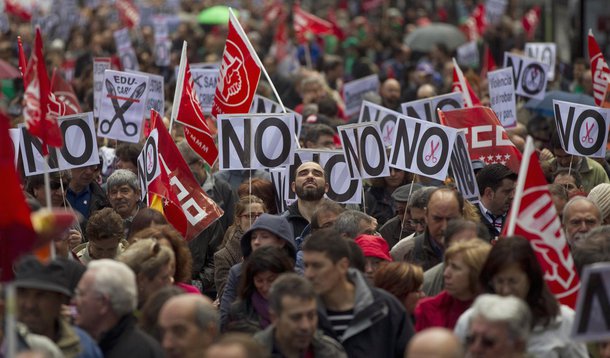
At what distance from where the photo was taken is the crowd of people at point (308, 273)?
7.51 metres

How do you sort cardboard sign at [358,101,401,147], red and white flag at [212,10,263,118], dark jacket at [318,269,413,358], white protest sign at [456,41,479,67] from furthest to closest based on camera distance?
white protest sign at [456,41,479,67], cardboard sign at [358,101,401,147], red and white flag at [212,10,263,118], dark jacket at [318,269,413,358]

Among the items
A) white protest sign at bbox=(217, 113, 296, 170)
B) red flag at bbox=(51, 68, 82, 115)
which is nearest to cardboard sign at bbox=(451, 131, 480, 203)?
white protest sign at bbox=(217, 113, 296, 170)

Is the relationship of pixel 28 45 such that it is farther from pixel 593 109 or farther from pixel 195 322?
pixel 195 322

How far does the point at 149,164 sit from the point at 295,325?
15.4 ft

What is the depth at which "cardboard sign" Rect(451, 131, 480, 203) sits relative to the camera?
12297 millimetres

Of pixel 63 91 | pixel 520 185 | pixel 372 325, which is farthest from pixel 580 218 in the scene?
pixel 63 91

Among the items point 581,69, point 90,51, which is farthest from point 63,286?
point 90,51

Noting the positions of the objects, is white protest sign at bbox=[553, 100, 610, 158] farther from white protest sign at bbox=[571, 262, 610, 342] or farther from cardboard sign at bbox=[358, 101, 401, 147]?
white protest sign at bbox=[571, 262, 610, 342]

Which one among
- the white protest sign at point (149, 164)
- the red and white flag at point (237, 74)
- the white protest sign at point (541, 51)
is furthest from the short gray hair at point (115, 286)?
the white protest sign at point (541, 51)

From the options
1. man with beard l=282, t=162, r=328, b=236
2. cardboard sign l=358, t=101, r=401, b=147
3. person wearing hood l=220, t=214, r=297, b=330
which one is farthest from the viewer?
cardboard sign l=358, t=101, r=401, b=147

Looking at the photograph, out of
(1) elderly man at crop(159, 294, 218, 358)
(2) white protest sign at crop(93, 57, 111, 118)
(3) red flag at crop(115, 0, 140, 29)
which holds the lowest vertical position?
(1) elderly man at crop(159, 294, 218, 358)

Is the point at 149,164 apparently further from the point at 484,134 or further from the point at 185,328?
the point at 185,328

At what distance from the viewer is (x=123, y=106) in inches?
597

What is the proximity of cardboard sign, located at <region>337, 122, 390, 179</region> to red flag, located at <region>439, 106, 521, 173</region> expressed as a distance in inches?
43.5
